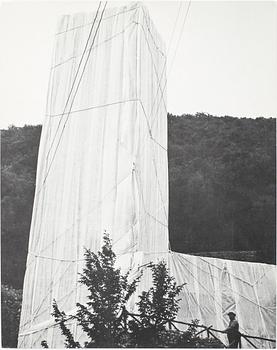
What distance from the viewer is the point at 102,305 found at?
246 cm

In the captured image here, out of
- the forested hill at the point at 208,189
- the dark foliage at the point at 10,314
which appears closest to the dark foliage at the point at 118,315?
the dark foliage at the point at 10,314

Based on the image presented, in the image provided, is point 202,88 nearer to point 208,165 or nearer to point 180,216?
point 208,165

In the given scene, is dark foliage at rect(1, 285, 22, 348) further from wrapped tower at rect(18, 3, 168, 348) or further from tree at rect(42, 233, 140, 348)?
tree at rect(42, 233, 140, 348)

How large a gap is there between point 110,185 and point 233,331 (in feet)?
3.51

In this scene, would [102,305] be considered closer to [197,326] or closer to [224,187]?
[197,326]

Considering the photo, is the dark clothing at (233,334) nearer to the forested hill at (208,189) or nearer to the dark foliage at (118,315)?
the dark foliage at (118,315)

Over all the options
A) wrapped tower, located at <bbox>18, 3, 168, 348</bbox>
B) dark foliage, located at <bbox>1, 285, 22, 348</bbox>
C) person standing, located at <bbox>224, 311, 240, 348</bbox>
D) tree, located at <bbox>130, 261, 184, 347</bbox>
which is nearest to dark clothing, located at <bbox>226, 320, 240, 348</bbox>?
person standing, located at <bbox>224, 311, 240, 348</bbox>

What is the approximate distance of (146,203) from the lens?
2756 mm

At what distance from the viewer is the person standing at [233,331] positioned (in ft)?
8.30

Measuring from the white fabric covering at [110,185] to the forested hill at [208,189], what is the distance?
0.24ft

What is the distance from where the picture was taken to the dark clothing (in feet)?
8.30

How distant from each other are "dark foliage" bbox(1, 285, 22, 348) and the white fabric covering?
0.04 meters

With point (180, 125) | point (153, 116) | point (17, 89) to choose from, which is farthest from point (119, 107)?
point (17, 89)

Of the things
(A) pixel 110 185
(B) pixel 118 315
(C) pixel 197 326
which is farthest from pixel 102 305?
(A) pixel 110 185
